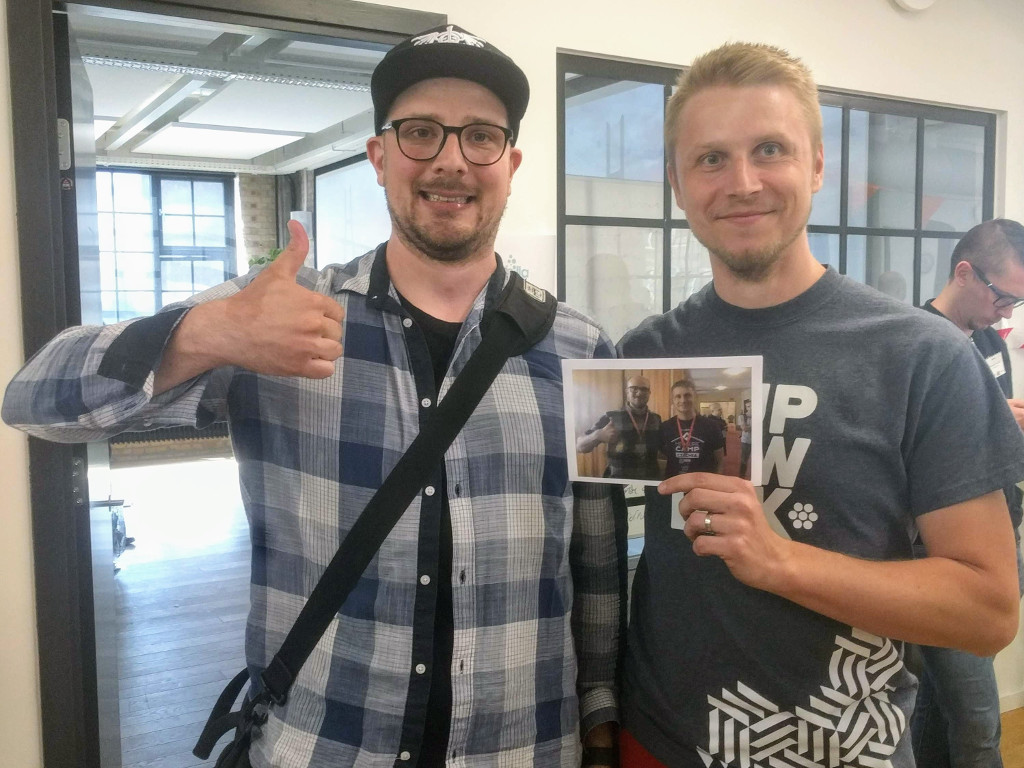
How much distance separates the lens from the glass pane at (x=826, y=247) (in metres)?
3.24

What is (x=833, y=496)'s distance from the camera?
46.0 inches

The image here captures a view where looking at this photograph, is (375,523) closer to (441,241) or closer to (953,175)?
(441,241)

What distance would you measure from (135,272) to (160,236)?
67 centimetres

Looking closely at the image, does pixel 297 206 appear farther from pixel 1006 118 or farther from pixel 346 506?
pixel 346 506

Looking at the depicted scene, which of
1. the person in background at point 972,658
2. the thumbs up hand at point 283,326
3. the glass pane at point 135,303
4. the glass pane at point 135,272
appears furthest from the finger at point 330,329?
the glass pane at point 135,272

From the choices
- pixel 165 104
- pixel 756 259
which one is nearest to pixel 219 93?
pixel 165 104

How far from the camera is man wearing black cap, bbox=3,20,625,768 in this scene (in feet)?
4.10

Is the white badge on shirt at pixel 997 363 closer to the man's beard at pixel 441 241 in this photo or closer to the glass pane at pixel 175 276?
the man's beard at pixel 441 241

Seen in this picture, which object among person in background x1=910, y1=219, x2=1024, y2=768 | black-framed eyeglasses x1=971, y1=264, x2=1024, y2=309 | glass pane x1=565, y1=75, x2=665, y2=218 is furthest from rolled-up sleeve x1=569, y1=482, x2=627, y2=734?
black-framed eyeglasses x1=971, y1=264, x2=1024, y2=309

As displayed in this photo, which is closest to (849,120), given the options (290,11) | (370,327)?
(290,11)

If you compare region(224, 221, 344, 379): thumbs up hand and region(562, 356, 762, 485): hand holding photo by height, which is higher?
region(224, 221, 344, 379): thumbs up hand

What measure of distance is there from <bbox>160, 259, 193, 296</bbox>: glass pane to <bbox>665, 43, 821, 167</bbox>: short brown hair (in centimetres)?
1059

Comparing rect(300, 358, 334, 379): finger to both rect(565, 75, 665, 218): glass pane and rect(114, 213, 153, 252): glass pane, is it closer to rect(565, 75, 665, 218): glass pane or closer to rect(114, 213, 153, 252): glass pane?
rect(565, 75, 665, 218): glass pane

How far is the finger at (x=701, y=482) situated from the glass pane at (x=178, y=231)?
1121 centimetres
